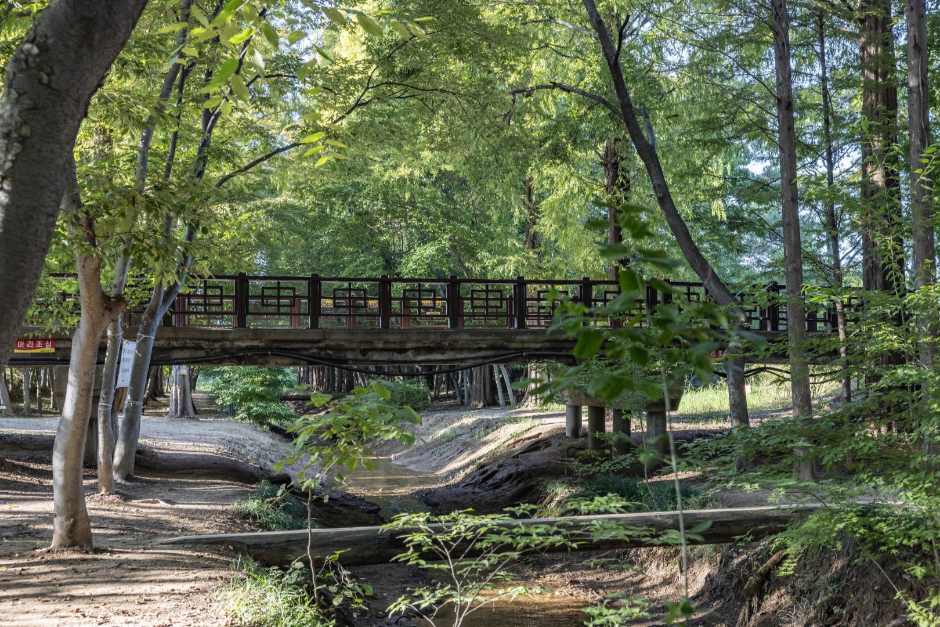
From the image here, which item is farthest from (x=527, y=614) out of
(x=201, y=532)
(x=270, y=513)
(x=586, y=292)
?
(x=586, y=292)

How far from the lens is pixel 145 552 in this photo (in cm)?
662

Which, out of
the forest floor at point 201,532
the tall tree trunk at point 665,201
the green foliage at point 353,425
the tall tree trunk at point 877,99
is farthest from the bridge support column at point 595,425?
the green foliage at point 353,425

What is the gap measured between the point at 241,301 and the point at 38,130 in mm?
11196

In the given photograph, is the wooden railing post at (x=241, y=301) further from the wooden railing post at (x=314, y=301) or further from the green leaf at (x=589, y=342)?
the green leaf at (x=589, y=342)

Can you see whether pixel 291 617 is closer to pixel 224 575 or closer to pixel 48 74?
pixel 224 575

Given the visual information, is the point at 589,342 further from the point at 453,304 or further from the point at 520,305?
the point at 520,305

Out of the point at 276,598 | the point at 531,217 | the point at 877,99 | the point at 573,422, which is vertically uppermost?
the point at 531,217

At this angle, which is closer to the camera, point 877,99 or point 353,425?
point 353,425

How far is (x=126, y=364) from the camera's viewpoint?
30.6 feet

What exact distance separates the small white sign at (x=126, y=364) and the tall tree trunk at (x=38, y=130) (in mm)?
7792

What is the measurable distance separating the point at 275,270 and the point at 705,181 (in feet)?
65.2

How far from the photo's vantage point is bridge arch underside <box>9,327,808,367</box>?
39.8ft

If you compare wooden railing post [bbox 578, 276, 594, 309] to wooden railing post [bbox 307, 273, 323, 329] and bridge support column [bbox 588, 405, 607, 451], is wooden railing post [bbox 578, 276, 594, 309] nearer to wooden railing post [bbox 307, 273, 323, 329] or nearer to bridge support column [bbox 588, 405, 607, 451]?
bridge support column [bbox 588, 405, 607, 451]

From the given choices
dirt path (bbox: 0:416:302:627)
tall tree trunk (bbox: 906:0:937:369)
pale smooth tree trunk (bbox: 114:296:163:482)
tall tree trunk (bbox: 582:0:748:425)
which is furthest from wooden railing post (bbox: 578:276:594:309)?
pale smooth tree trunk (bbox: 114:296:163:482)
